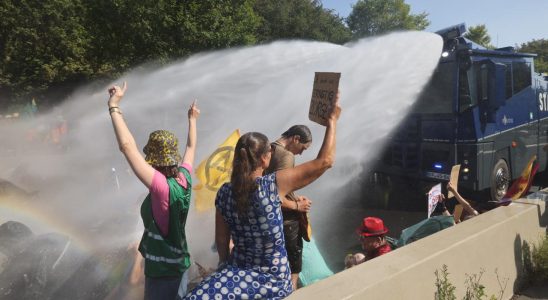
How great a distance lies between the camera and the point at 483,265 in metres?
3.61

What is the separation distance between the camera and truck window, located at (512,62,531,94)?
815 cm

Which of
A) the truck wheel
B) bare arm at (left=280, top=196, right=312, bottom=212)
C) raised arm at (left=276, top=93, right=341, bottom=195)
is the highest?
raised arm at (left=276, top=93, right=341, bottom=195)

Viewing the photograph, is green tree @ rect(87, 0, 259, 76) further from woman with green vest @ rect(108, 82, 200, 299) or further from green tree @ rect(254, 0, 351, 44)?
woman with green vest @ rect(108, 82, 200, 299)

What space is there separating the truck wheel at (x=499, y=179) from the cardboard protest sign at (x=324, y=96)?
5.86 meters

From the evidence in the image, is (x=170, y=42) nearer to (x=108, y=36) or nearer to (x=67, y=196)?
(x=108, y=36)

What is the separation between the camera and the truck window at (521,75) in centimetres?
815

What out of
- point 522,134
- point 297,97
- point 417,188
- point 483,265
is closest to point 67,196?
point 297,97

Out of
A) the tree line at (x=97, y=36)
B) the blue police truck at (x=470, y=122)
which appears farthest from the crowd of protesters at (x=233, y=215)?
the tree line at (x=97, y=36)

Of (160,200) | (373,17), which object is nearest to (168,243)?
(160,200)

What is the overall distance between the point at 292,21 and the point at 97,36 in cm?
1552

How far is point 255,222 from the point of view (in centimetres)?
218

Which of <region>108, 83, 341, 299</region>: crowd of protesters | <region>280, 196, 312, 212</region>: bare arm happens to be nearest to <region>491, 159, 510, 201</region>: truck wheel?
<region>280, 196, 312, 212</region>: bare arm

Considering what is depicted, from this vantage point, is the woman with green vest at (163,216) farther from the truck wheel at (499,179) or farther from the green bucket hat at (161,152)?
the truck wheel at (499,179)

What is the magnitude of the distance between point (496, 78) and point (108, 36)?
14384 mm
